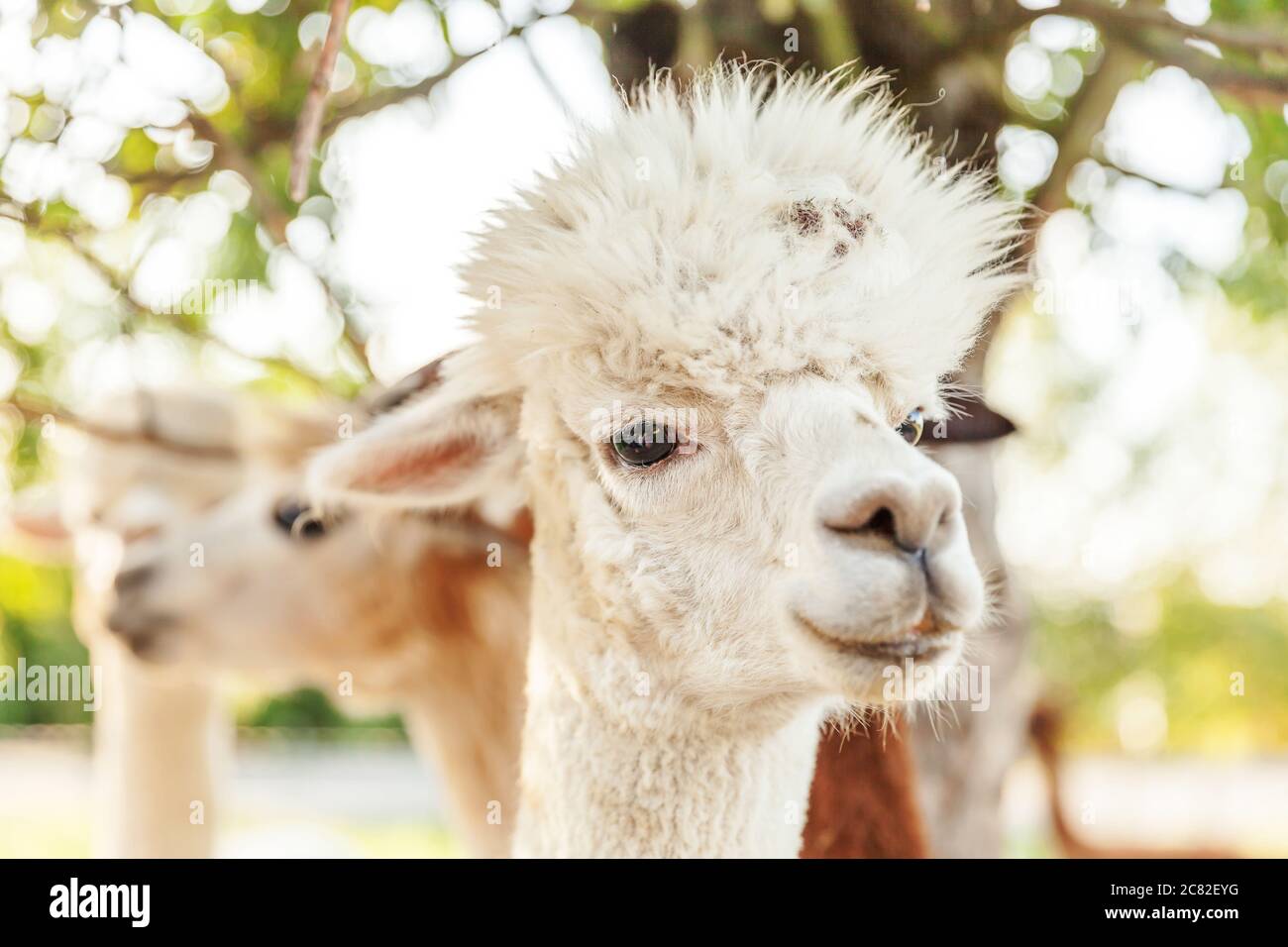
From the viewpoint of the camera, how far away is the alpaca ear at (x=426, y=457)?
73.4 inches

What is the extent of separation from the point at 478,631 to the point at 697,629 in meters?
1.63

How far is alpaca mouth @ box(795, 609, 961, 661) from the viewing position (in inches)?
57.8

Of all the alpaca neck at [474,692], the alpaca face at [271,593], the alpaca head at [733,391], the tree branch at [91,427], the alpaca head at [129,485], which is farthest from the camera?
the alpaca head at [129,485]

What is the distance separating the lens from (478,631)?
314cm

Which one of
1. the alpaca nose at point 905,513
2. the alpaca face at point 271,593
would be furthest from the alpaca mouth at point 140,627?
the alpaca nose at point 905,513

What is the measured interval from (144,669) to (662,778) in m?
2.52

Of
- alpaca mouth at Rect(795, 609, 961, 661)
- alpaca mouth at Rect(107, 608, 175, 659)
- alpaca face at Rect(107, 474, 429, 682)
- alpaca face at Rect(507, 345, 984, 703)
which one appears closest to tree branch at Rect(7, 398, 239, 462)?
alpaca face at Rect(107, 474, 429, 682)

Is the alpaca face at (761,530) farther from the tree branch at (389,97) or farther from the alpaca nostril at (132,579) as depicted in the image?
the alpaca nostril at (132,579)

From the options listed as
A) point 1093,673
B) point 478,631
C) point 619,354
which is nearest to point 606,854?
point 619,354

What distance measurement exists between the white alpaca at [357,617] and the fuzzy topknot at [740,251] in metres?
1.34

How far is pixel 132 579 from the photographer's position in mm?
3180

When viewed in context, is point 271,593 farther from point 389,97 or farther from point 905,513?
point 905,513
